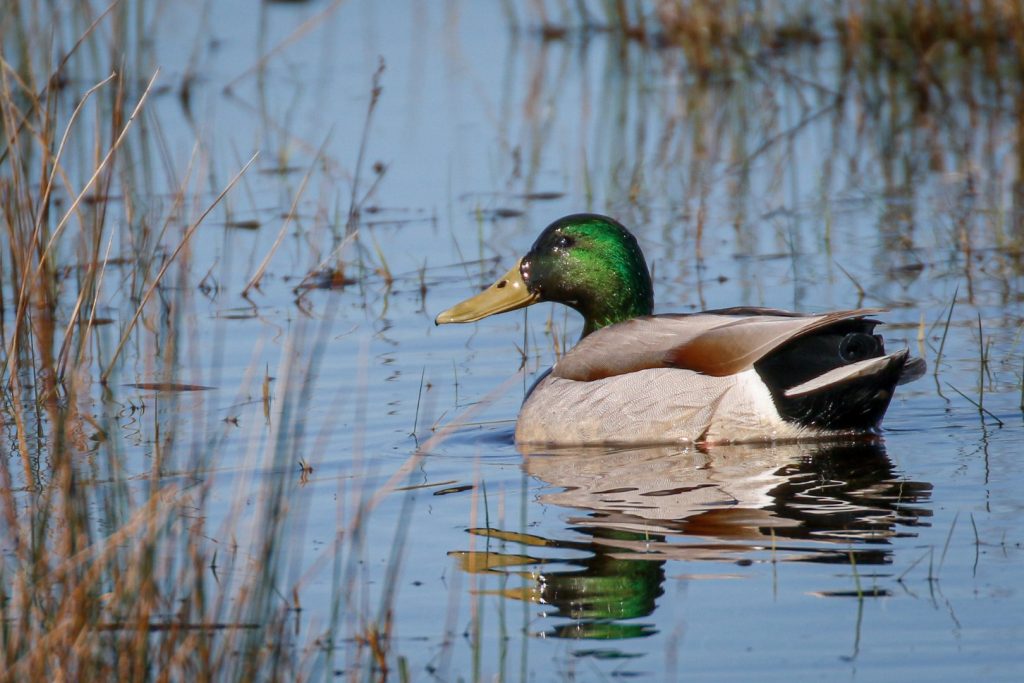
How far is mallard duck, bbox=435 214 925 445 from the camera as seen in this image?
21.2 feet

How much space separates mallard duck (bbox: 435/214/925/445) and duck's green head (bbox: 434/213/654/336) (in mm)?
389

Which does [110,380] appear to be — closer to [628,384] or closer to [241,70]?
[628,384]

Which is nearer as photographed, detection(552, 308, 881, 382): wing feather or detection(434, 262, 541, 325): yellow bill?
detection(552, 308, 881, 382): wing feather

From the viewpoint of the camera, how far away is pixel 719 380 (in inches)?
263

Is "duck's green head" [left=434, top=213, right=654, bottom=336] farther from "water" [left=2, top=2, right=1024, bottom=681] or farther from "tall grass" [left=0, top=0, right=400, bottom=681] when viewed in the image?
"tall grass" [left=0, top=0, right=400, bottom=681]

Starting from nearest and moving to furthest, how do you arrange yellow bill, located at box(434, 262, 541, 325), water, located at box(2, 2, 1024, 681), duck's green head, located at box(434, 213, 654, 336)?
1. water, located at box(2, 2, 1024, 681)
2. duck's green head, located at box(434, 213, 654, 336)
3. yellow bill, located at box(434, 262, 541, 325)

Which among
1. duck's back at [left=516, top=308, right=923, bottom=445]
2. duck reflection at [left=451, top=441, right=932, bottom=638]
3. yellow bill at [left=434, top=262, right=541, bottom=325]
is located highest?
yellow bill at [left=434, top=262, right=541, bottom=325]

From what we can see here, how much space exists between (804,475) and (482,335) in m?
2.71

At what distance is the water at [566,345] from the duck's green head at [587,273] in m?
0.39

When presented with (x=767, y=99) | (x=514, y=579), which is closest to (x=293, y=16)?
(x=767, y=99)

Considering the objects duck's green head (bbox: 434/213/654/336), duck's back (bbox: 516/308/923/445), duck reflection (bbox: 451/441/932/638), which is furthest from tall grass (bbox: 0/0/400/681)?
duck's back (bbox: 516/308/923/445)

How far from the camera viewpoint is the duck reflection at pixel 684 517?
15.6 feet

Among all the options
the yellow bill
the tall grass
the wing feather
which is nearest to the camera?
the tall grass

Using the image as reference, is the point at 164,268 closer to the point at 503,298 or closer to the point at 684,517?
the point at 503,298
